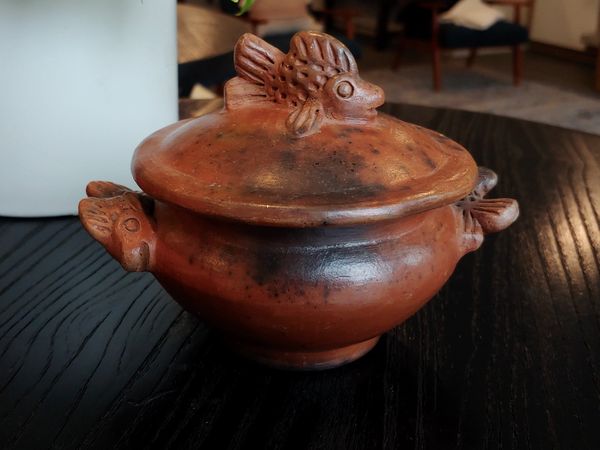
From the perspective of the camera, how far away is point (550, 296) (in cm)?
65

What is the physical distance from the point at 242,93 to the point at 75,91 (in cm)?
31

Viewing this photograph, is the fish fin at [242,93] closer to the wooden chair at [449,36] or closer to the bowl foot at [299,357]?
the bowl foot at [299,357]

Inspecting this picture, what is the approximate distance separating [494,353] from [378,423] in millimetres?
141

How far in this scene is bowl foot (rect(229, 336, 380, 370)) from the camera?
0.52 metres

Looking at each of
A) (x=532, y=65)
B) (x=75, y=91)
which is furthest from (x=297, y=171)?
(x=532, y=65)

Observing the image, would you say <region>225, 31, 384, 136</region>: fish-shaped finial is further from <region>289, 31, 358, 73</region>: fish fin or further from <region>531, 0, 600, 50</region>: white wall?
<region>531, 0, 600, 50</region>: white wall

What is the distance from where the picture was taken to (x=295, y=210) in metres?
0.41

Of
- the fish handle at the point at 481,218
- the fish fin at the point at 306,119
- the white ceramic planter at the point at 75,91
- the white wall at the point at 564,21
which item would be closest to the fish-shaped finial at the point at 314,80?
the fish fin at the point at 306,119

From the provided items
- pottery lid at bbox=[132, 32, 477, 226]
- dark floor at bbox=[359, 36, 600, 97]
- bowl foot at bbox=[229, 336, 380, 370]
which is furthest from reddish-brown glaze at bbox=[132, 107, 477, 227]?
dark floor at bbox=[359, 36, 600, 97]

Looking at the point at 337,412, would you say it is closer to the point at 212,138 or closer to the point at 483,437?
the point at 483,437

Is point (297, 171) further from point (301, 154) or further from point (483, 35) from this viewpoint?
point (483, 35)

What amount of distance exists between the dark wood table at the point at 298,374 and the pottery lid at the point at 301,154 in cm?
15

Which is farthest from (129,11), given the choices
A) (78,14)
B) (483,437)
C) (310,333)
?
(483,437)

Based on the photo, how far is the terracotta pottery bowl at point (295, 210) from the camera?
43 centimetres
